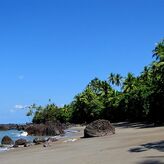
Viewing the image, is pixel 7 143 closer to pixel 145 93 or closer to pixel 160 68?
pixel 160 68

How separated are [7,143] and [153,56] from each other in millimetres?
25119

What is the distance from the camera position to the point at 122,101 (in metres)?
85.1

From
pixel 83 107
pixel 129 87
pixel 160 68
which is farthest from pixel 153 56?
pixel 83 107

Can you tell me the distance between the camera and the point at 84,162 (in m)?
18.5

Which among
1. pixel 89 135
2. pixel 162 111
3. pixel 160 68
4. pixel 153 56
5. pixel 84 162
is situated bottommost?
pixel 84 162

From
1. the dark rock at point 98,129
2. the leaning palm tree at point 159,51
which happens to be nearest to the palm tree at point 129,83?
the leaning palm tree at point 159,51

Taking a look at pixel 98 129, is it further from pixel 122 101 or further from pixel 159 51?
pixel 122 101

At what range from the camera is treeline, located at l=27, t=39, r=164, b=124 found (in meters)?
56.4

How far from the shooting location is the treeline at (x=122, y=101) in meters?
56.4

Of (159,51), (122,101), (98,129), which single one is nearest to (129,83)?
(122,101)

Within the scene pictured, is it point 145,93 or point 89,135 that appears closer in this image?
→ point 89,135

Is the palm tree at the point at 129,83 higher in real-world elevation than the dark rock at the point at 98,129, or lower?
higher

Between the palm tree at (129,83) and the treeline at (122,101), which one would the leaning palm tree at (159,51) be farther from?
the palm tree at (129,83)

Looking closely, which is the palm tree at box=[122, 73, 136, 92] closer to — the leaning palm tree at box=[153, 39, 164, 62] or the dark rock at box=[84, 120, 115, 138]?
the leaning palm tree at box=[153, 39, 164, 62]
